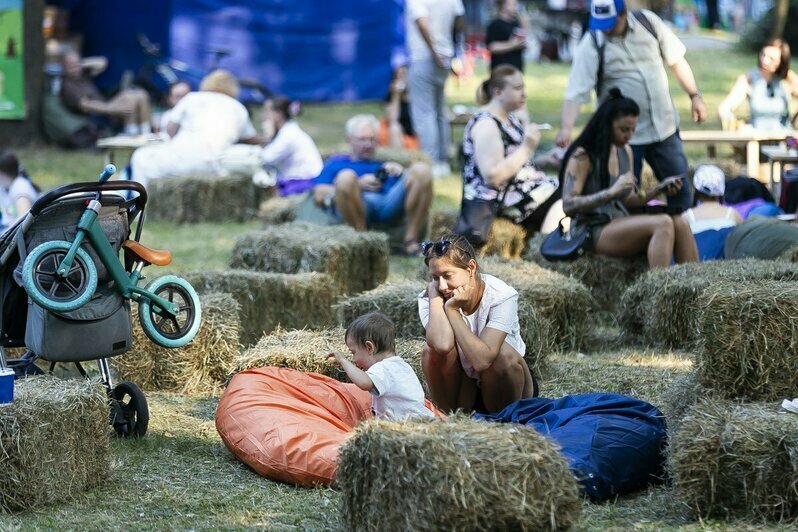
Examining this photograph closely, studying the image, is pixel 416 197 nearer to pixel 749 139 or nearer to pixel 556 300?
pixel 556 300

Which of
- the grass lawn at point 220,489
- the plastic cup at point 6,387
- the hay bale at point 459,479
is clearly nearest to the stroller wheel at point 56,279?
the plastic cup at point 6,387

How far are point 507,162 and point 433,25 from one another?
18.6 feet

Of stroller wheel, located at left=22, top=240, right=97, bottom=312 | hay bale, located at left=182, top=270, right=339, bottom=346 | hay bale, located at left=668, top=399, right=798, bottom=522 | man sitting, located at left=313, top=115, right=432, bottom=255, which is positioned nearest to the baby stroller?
stroller wheel, located at left=22, top=240, right=97, bottom=312

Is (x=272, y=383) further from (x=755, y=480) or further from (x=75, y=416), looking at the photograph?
(x=755, y=480)

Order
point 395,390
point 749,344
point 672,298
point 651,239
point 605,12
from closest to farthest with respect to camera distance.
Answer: point 749,344 → point 395,390 → point 672,298 → point 651,239 → point 605,12

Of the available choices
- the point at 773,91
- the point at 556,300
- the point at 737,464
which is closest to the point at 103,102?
the point at 773,91

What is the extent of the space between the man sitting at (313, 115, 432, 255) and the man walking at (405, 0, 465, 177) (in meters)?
3.33

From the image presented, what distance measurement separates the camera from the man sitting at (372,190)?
10.2 m

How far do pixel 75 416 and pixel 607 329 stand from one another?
393cm

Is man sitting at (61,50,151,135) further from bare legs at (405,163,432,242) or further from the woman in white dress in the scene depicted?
bare legs at (405,163,432,242)

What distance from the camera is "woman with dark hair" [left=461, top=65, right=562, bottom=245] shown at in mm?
8922

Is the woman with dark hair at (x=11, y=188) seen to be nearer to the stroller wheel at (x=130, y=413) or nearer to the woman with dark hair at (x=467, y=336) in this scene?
the stroller wheel at (x=130, y=413)

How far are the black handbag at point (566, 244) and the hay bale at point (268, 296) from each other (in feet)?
4.58

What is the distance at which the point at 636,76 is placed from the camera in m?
8.79
